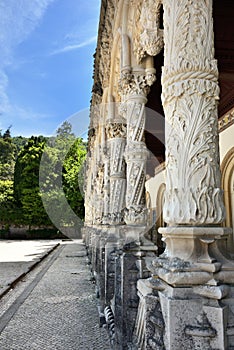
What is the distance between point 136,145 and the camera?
154 inches

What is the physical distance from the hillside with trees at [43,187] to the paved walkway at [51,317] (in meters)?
24.2

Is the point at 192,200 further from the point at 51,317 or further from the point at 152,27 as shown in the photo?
the point at 51,317

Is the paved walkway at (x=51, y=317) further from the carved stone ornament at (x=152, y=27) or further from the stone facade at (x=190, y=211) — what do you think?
the carved stone ornament at (x=152, y=27)

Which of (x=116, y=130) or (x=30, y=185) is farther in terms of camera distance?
(x=30, y=185)

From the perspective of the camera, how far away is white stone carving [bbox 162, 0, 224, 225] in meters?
1.83

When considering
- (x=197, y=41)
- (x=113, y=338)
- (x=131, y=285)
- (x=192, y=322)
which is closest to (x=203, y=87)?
(x=197, y=41)

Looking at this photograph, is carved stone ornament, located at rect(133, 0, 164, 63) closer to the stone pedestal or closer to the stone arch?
the stone pedestal

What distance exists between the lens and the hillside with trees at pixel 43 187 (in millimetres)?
31781

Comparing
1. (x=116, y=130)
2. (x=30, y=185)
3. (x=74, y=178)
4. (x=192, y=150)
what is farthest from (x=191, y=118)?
(x=30, y=185)

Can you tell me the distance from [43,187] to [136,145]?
2982 centimetres

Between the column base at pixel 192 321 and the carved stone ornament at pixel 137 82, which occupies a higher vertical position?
the carved stone ornament at pixel 137 82

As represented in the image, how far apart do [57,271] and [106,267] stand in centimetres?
511

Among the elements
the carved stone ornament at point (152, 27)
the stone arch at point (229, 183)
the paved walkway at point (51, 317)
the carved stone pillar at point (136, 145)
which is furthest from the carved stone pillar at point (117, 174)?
the stone arch at point (229, 183)

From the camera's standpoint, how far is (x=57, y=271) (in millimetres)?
9461
